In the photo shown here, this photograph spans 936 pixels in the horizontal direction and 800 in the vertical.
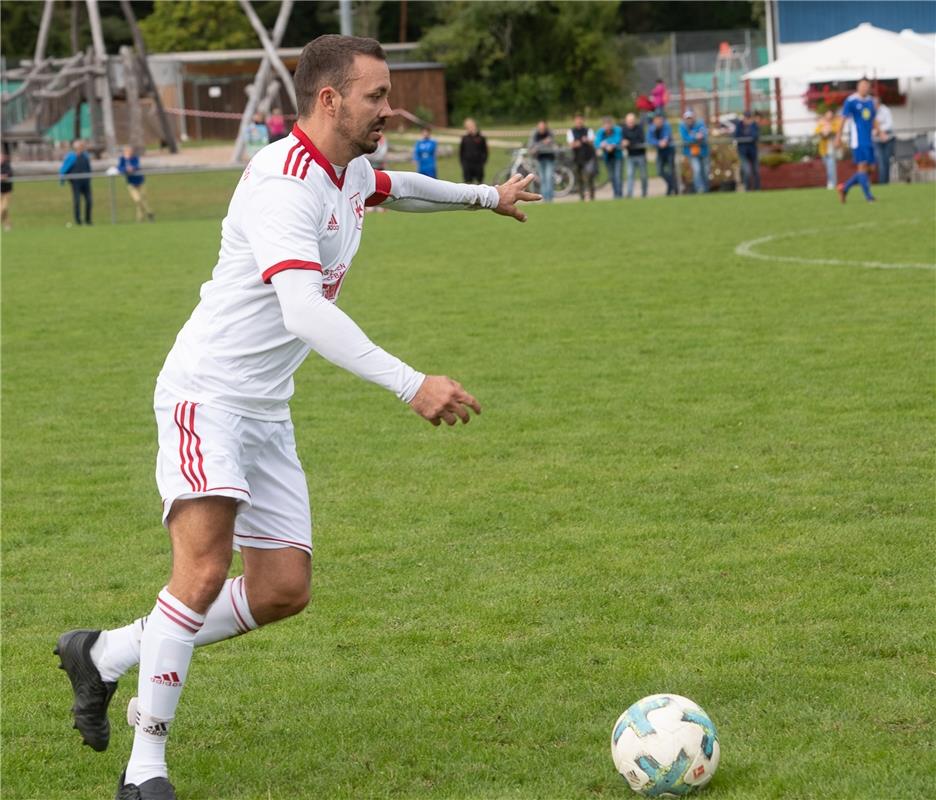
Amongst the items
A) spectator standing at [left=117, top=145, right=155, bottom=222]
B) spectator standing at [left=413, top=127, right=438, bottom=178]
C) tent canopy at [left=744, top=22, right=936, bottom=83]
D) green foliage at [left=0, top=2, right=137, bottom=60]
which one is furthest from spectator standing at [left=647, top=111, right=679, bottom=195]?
green foliage at [left=0, top=2, right=137, bottom=60]

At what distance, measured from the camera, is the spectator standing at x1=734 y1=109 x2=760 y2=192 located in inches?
1217

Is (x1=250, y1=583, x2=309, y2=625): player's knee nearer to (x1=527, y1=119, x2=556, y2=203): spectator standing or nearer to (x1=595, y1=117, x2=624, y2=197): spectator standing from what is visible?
(x1=527, y1=119, x2=556, y2=203): spectator standing

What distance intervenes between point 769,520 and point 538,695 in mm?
2374

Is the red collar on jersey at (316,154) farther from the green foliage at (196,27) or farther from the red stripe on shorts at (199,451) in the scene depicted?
the green foliage at (196,27)

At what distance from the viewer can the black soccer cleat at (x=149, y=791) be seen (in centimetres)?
414

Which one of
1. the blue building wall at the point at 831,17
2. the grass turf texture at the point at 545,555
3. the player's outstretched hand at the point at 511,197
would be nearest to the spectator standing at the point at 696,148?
the blue building wall at the point at 831,17

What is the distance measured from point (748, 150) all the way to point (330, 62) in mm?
28311

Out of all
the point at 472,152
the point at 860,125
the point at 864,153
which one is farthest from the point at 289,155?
the point at 472,152

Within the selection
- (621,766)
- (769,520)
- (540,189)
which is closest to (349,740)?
(621,766)

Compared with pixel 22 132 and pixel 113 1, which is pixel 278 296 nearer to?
pixel 22 132

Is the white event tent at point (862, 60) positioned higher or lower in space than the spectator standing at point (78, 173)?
higher

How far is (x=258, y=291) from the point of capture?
14.0ft

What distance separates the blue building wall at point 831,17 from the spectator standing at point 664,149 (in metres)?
12.5

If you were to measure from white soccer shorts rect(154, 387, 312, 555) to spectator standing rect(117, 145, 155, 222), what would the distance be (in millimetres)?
Answer: 26528
